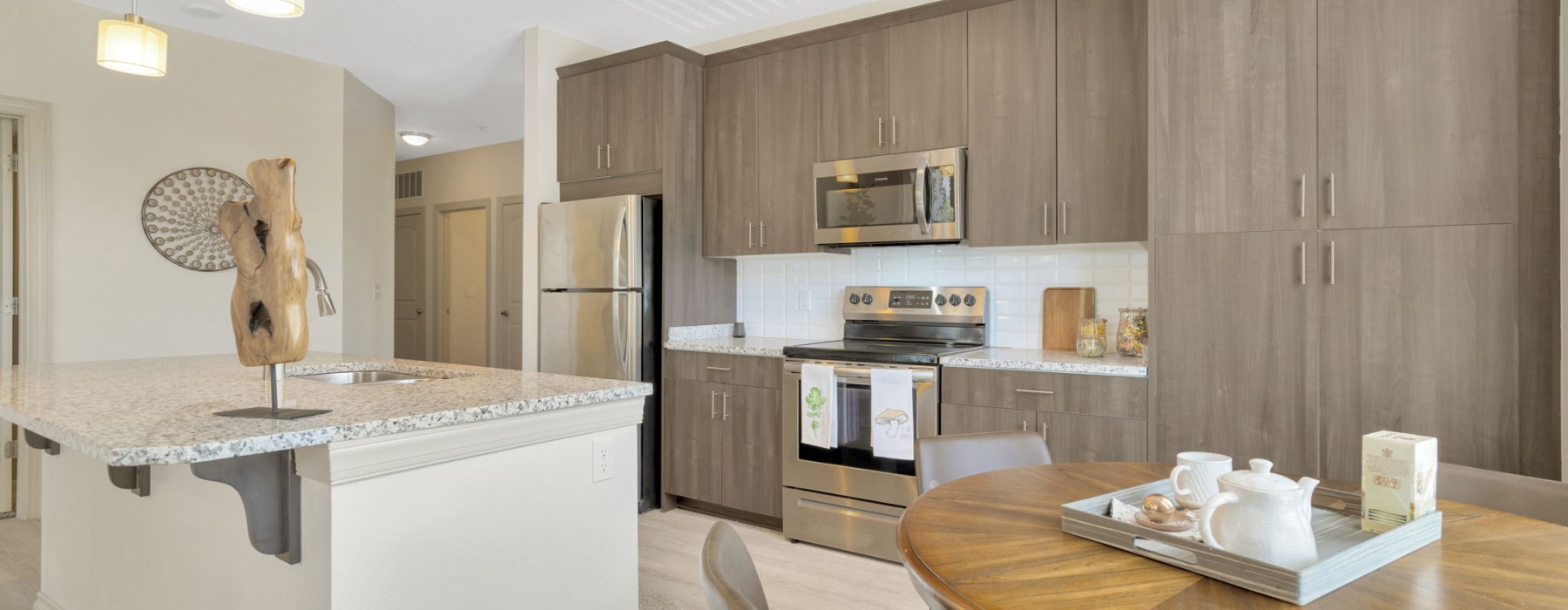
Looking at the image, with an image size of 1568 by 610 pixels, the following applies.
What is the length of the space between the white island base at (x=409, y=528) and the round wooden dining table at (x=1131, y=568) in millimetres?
905

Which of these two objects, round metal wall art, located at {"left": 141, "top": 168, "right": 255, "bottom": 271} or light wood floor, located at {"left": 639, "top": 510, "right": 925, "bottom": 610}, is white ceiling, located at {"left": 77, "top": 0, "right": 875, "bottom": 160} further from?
light wood floor, located at {"left": 639, "top": 510, "right": 925, "bottom": 610}

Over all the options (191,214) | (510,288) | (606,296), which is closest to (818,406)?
(606,296)

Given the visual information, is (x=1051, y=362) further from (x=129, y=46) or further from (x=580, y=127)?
(x=129, y=46)

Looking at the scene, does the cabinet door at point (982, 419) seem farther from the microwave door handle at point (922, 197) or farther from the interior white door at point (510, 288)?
the interior white door at point (510, 288)

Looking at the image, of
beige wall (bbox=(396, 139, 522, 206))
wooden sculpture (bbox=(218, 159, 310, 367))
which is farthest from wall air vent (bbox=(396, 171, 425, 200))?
wooden sculpture (bbox=(218, 159, 310, 367))

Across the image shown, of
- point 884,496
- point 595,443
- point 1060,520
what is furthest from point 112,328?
point 1060,520

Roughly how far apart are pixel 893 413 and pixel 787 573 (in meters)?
0.74

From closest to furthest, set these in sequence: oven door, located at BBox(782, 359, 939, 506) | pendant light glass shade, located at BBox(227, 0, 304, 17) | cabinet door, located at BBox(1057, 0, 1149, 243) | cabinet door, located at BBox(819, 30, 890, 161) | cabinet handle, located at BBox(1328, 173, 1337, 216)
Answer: pendant light glass shade, located at BBox(227, 0, 304, 17)
cabinet handle, located at BBox(1328, 173, 1337, 216)
cabinet door, located at BBox(1057, 0, 1149, 243)
oven door, located at BBox(782, 359, 939, 506)
cabinet door, located at BBox(819, 30, 890, 161)

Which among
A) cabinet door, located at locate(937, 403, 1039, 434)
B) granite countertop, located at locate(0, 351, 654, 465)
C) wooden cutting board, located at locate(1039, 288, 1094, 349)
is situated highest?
wooden cutting board, located at locate(1039, 288, 1094, 349)

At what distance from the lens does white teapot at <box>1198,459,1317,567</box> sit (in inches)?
37.9

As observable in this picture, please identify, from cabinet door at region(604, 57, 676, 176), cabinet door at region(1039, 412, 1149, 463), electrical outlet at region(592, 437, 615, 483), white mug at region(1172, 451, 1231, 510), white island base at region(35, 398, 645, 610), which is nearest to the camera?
white mug at region(1172, 451, 1231, 510)

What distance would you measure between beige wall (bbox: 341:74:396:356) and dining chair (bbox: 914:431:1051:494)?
4.43 metres

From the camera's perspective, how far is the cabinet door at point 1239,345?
241 centimetres

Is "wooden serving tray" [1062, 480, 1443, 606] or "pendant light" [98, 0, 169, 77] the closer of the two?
"wooden serving tray" [1062, 480, 1443, 606]
